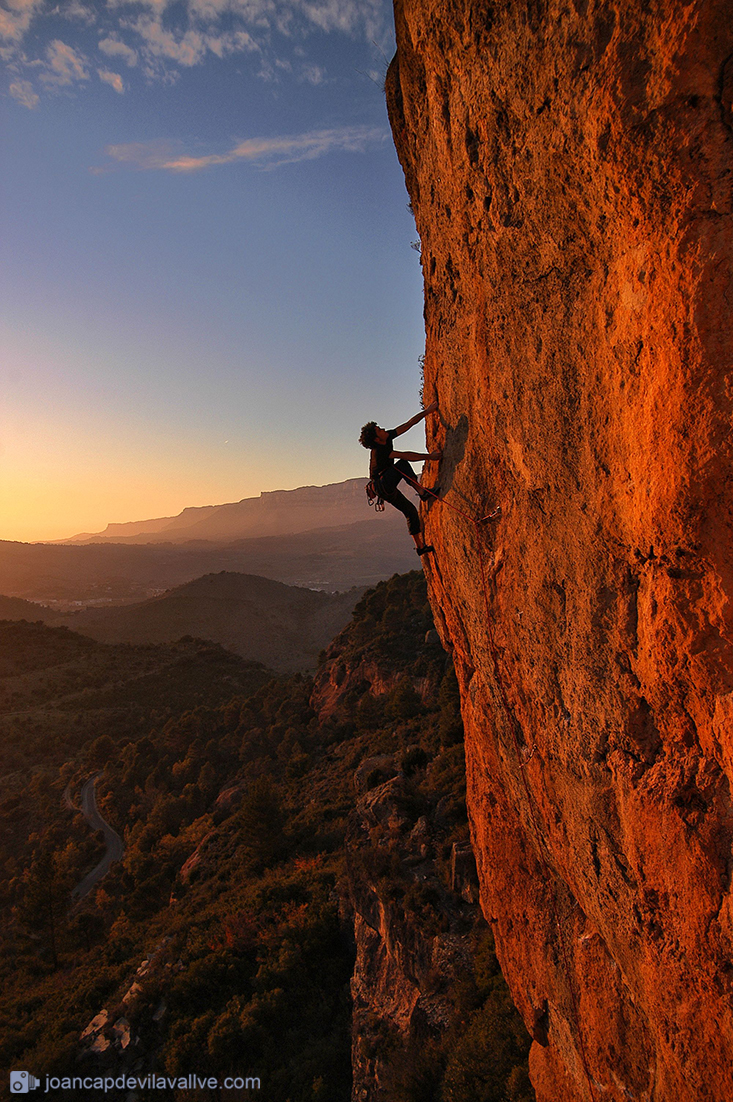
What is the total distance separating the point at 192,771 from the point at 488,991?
28.1 metres

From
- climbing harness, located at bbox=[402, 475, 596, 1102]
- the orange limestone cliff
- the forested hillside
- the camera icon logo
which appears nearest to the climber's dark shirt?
the orange limestone cliff

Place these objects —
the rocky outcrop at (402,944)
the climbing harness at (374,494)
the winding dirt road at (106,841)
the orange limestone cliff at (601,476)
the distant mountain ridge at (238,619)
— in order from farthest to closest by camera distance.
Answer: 1. the distant mountain ridge at (238,619)
2. the winding dirt road at (106,841)
3. the rocky outcrop at (402,944)
4. the climbing harness at (374,494)
5. the orange limestone cliff at (601,476)

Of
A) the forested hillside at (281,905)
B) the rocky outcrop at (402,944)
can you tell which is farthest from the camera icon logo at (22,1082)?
the rocky outcrop at (402,944)

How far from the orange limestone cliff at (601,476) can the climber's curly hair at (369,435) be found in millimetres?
1109

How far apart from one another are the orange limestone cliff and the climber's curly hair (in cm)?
111

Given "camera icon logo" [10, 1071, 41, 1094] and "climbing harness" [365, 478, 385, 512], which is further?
"camera icon logo" [10, 1071, 41, 1094]

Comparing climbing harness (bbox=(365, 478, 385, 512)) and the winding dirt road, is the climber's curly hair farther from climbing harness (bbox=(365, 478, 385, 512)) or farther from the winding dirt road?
the winding dirt road

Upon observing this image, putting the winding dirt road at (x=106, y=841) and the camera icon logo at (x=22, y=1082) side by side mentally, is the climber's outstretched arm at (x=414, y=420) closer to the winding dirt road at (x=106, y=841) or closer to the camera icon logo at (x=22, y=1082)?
the camera icon logo at (x=22, y=1082)

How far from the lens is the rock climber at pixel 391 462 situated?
237 inches

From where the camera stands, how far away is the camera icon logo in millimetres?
12609

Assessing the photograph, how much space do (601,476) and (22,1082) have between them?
63.3 feet

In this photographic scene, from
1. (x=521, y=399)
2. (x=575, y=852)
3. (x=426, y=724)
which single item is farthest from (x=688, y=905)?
(x=426, y=724)

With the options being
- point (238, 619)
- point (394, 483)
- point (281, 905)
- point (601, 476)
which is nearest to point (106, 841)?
point (281, 905)

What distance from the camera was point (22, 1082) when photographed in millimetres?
12789
